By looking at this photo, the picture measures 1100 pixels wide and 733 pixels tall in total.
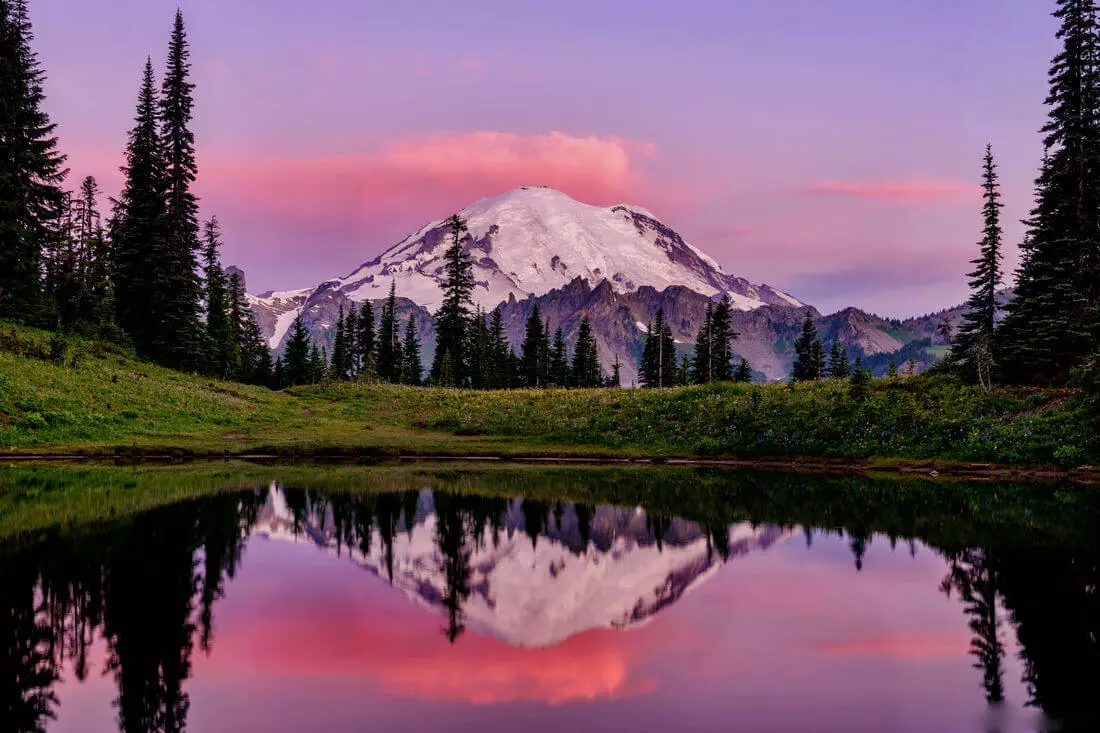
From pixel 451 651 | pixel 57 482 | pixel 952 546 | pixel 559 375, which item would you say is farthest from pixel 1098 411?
pixel 559 375

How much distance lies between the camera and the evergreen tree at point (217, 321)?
84881mm

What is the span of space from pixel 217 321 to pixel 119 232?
1015 inches

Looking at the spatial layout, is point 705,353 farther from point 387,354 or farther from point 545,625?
point 545,625

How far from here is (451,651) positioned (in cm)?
1030

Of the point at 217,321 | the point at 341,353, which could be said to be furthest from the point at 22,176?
the point at 341,353

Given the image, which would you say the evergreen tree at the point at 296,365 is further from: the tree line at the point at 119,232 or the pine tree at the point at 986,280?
the pine tree at the point at 986,280

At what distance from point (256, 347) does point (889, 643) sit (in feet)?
388

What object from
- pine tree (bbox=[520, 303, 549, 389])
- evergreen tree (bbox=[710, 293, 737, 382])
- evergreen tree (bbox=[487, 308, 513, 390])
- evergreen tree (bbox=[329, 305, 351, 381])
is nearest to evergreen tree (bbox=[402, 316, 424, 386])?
evergreen tree (bbox=[329, 305, 351, 381])

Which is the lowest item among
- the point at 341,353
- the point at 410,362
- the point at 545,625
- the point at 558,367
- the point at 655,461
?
the point at 545,625

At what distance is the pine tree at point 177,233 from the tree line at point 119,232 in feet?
0.27

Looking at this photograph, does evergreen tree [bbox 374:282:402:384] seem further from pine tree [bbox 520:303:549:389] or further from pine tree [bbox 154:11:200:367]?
pine tree [bbox 154:11:200:367]

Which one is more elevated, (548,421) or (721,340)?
(721,340)

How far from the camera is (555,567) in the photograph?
15188mm

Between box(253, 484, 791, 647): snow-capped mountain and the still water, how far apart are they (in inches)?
3.1
